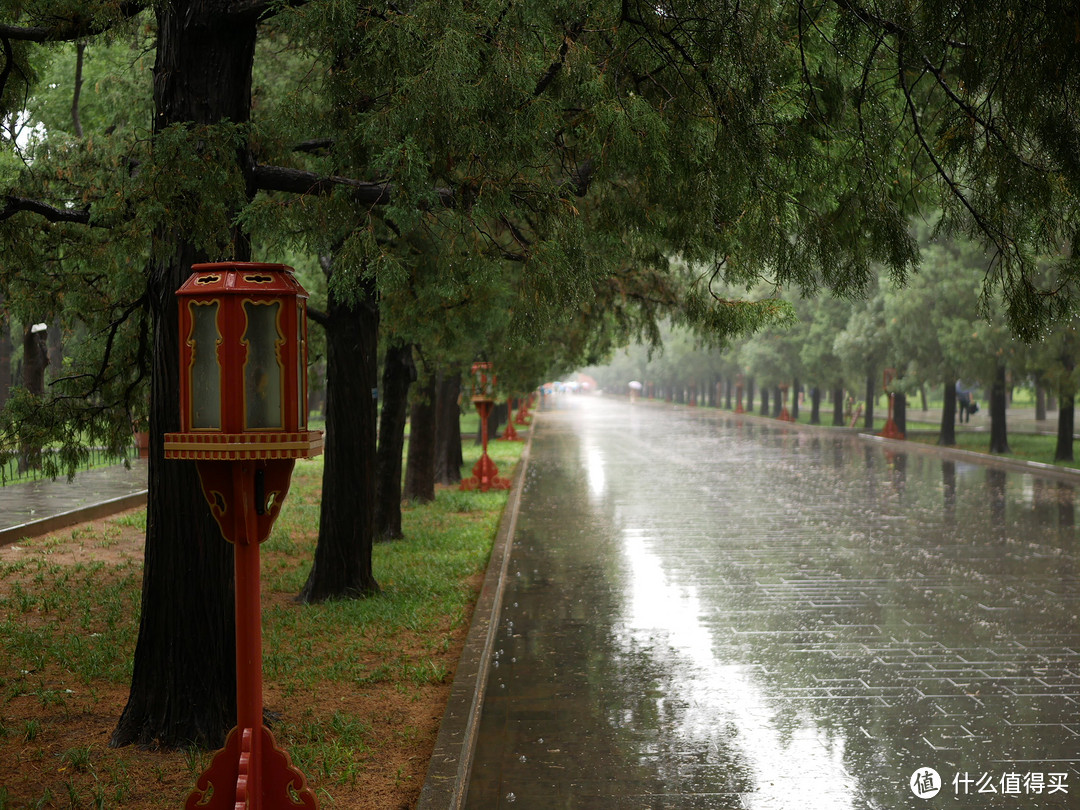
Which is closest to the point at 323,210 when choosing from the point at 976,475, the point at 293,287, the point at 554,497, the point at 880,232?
the point at 293,287

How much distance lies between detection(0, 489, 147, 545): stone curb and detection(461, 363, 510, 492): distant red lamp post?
645cm

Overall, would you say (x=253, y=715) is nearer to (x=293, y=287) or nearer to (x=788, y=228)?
(x=293, y=287)

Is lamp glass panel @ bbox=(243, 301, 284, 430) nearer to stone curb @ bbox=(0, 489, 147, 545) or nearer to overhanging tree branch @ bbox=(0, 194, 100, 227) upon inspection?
overhanging tree branch @ bbox=(0, 194, 100, 227)

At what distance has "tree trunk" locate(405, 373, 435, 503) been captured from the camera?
17828 millimetres

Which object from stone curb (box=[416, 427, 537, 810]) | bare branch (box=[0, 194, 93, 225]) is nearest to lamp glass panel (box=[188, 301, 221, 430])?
stone curb (box=[416, 427, 537, 810])

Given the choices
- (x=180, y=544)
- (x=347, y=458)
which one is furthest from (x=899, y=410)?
(x=180, y=544)

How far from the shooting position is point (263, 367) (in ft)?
14.3

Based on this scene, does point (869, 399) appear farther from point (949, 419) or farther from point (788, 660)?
point (788, 660)

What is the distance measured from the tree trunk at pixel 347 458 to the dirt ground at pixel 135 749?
2499mm

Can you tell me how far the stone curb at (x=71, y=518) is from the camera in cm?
1332

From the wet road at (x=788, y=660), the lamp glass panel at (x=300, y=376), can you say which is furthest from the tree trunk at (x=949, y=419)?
the lamp glass panel at (x=300, y=376)

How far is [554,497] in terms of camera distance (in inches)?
798

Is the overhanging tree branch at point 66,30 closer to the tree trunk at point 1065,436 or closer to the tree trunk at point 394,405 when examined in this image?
the tree trunk at point 394,405

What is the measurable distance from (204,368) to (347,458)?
6290 mm
